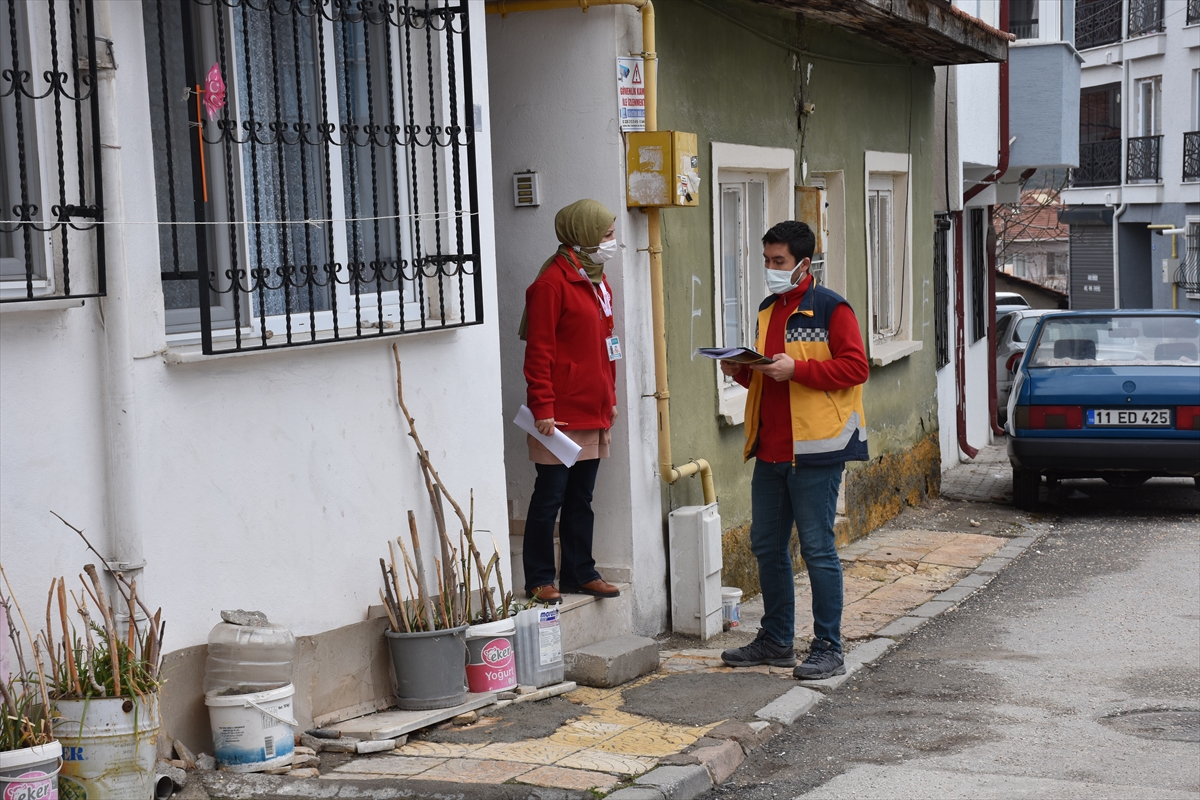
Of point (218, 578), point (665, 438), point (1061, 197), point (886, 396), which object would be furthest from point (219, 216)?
point (1061, 197)

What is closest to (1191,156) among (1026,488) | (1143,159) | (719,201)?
(1143,159)

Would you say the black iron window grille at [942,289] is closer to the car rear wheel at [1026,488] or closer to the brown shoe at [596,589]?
the car rear wheel at [1026,488]

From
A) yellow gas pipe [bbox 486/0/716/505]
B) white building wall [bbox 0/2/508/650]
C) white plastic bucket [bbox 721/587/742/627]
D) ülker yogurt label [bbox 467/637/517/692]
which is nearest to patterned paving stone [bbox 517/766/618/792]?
ülker yogurt label [bbox 467/637/517/692]

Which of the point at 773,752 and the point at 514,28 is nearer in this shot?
the point at 773,752

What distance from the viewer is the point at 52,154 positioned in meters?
4.72

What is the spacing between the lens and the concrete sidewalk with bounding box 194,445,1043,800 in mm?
4984

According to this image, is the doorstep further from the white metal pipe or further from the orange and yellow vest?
the orange and yellow vest

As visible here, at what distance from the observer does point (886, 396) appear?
11961mm

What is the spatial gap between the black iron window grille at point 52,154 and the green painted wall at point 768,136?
12.1 feet

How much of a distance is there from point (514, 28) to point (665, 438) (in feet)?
7.20

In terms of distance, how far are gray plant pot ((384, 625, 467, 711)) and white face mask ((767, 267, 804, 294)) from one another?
2.17 metres

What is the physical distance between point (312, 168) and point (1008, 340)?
16.8 m

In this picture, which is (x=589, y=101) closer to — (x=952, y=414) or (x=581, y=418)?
(x=581, y=418)

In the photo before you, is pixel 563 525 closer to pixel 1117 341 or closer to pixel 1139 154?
pixel 1117 341
